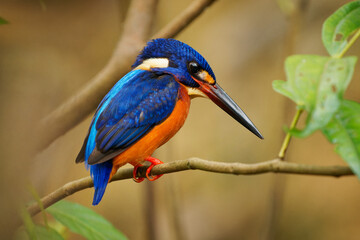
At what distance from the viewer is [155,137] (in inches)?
50.9

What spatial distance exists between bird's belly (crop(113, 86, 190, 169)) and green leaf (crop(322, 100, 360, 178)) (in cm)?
64

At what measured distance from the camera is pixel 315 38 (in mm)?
3881

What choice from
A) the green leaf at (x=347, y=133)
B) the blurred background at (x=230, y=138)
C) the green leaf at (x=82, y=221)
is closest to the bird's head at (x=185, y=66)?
the green leaf at (x=82, y=221)

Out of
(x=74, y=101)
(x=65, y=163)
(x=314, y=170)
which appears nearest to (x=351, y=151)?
(x=314, y=170)

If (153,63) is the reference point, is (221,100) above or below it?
below

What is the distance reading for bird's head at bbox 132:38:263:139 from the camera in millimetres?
1279

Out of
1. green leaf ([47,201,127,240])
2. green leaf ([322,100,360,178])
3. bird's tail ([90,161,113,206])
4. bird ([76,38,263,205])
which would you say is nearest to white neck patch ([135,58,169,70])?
bird ([76,38,263,205])

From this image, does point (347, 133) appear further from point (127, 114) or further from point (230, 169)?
point (127, 114)

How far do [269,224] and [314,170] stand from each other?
1.64 meters

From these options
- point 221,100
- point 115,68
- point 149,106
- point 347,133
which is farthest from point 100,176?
point 347,133

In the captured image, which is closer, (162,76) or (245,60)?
(162,76)

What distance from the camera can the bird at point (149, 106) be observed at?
3.95 feet

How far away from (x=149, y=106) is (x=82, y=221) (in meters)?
0.35

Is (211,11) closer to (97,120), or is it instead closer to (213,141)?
(213,141)
